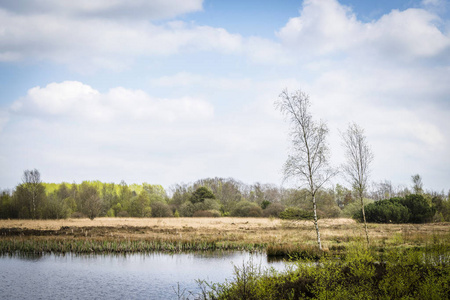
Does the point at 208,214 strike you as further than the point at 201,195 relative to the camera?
No

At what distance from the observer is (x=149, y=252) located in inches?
971

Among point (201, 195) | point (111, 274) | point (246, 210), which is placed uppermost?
point (201, 195)

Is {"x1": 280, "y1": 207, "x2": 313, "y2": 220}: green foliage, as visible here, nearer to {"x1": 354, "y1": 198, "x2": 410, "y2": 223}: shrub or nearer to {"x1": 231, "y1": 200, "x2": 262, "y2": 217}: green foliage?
{"x1": 354, "y1": 198, "x2": 410, "y2": 223}: shrub

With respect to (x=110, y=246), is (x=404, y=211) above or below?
below

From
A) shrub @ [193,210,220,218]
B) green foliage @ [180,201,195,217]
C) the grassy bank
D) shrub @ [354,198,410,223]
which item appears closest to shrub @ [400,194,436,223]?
shrub @ [354,198,410,223]

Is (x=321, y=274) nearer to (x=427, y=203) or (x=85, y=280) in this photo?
(x=85, y=280)

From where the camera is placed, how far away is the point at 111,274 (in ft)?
56.3

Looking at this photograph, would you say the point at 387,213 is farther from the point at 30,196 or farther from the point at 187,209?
the point at 30,196

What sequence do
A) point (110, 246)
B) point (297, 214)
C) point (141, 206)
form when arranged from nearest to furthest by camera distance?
point (297, 214)
point (110, 246)
point (141, 206)

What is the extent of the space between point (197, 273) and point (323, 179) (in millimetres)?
9593

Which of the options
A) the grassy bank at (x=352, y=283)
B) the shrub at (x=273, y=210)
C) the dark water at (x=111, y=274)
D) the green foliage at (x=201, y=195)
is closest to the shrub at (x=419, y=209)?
the shrub at (x=273, y=210)

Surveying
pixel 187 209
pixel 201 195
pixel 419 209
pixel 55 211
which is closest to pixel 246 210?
pixel 201 195

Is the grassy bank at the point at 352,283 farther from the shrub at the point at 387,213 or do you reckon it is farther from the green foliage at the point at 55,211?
the green foliage at the point at 55,211

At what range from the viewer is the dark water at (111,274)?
45.5ft
